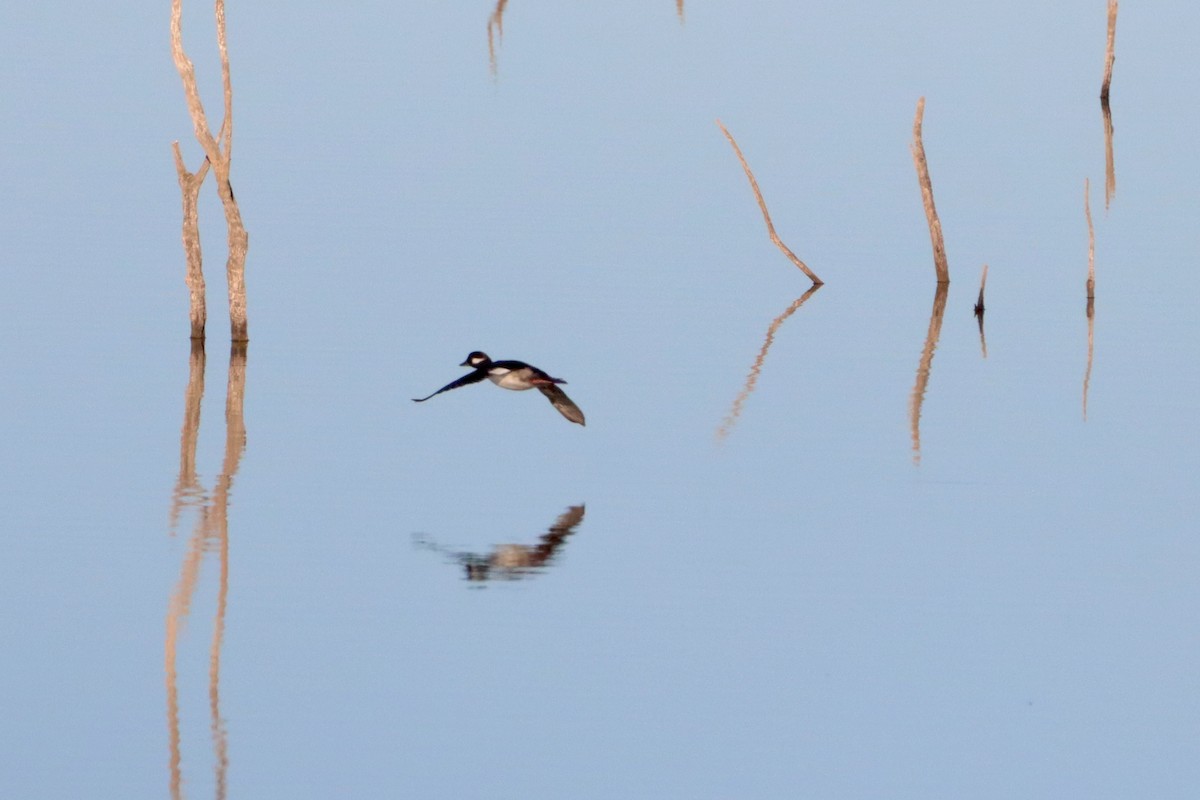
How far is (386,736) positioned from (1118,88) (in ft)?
115

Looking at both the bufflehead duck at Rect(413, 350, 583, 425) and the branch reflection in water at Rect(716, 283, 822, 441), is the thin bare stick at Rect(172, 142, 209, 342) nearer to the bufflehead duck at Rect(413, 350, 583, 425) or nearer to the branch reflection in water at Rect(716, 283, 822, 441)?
the bufflehead duck at Rect(413, 350, 583, 425)

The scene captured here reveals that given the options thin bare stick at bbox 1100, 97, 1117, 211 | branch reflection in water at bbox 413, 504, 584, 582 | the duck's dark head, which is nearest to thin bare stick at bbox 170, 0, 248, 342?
the duck's dark head

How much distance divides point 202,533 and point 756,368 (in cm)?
799

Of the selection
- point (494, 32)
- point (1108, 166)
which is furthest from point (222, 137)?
point (494, 32)

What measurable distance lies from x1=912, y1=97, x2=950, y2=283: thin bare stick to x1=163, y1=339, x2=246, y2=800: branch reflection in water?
8.55 metres

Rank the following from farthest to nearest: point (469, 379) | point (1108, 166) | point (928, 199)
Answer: point (1108, 166), point (928, 199), point (469, 379)

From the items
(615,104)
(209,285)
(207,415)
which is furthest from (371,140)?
(207,415)

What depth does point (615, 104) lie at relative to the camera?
37531mm

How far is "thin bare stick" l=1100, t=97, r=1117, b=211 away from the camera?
31577 millimetres

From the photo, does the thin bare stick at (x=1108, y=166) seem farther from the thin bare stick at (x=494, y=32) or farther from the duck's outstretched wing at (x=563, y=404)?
the duck's outstretched wing at (x=563, y=404)

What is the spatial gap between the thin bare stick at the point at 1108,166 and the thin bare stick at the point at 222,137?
49.6ft

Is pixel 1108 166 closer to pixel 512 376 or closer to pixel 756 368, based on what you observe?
pixel 756 368

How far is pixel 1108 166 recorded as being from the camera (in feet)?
110

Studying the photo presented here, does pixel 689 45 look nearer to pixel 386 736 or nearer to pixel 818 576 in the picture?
pixel 818 576
